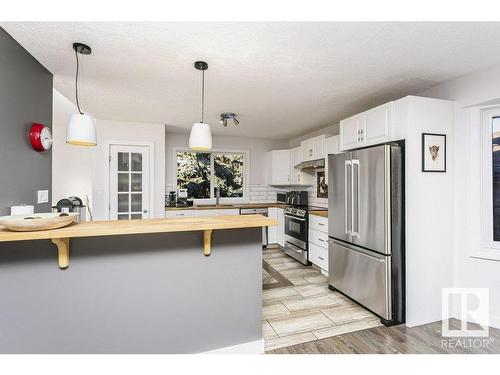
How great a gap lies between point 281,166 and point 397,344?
378 cm

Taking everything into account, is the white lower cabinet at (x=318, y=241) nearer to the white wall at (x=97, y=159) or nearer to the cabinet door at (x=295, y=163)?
the cabinet door at (x=295, y=163)

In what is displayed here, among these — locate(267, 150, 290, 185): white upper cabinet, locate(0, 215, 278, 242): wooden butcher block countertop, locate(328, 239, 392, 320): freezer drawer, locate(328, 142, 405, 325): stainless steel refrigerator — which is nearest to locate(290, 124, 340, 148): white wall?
locate(267, 150, 290, 185): white upper cabinet

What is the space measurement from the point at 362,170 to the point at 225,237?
162cm

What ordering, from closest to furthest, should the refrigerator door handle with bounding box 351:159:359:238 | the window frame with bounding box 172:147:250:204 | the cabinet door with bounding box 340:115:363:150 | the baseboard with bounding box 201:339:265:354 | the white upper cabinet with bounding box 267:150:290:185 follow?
1. the baseboard with bounding box 201:339:265:354
2. the refrigerator door handle with bounding box 351:159:359:238
3. the cabinet door with bounding box 340:115:363:150
4. the window frame with bounding box 172:147:250:204
5. the white upper cabinet with bounding box 267:150:290:185

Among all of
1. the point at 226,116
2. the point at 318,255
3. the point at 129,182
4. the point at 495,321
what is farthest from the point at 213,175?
the point at 495,321

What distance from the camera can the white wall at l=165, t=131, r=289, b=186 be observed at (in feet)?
16.5

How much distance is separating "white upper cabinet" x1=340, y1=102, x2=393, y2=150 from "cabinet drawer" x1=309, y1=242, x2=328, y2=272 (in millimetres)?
1514

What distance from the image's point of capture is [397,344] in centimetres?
208

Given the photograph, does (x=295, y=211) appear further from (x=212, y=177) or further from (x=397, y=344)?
(x=397, y=344)

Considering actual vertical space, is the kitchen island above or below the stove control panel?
below

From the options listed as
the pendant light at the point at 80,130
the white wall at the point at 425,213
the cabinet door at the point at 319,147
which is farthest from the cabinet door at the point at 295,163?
the pendant light at the point at 80,130

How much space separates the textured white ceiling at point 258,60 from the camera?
168cm

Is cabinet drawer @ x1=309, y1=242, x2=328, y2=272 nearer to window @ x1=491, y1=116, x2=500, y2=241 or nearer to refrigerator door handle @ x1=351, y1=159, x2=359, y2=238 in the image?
refrigerator door handle @ x1=351, y1=159, x2=359, y2=238
